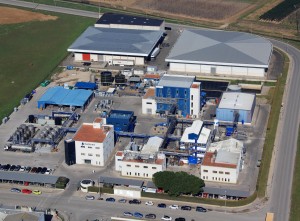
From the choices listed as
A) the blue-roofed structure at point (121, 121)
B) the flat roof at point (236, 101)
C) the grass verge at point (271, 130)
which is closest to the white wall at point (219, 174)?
the grass verge at point (271, 130)

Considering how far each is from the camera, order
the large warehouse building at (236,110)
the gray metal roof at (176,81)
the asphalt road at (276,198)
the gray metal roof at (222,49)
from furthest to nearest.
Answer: the gray metal roof at (222,49)
the gray metal roof at (176,81)
the large warehouse building at (236,110)
the asphalt road at (276,198)

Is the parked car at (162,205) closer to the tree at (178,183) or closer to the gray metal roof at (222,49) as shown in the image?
the tree at (178,183)

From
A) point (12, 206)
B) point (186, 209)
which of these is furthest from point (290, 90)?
point (12, 206)

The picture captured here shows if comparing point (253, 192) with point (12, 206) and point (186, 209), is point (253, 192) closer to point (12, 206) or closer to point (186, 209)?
point (186, 209)

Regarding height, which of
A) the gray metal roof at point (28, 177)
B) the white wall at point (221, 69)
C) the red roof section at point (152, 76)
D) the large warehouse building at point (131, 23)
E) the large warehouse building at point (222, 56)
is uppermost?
the large warehouse building at point (131, 23)

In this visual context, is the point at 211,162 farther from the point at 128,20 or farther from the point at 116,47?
the point at 128,20

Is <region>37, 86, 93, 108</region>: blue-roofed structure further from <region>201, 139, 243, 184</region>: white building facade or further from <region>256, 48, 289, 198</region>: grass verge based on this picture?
<region>256, 48, 289, 198</region>: grass verge
